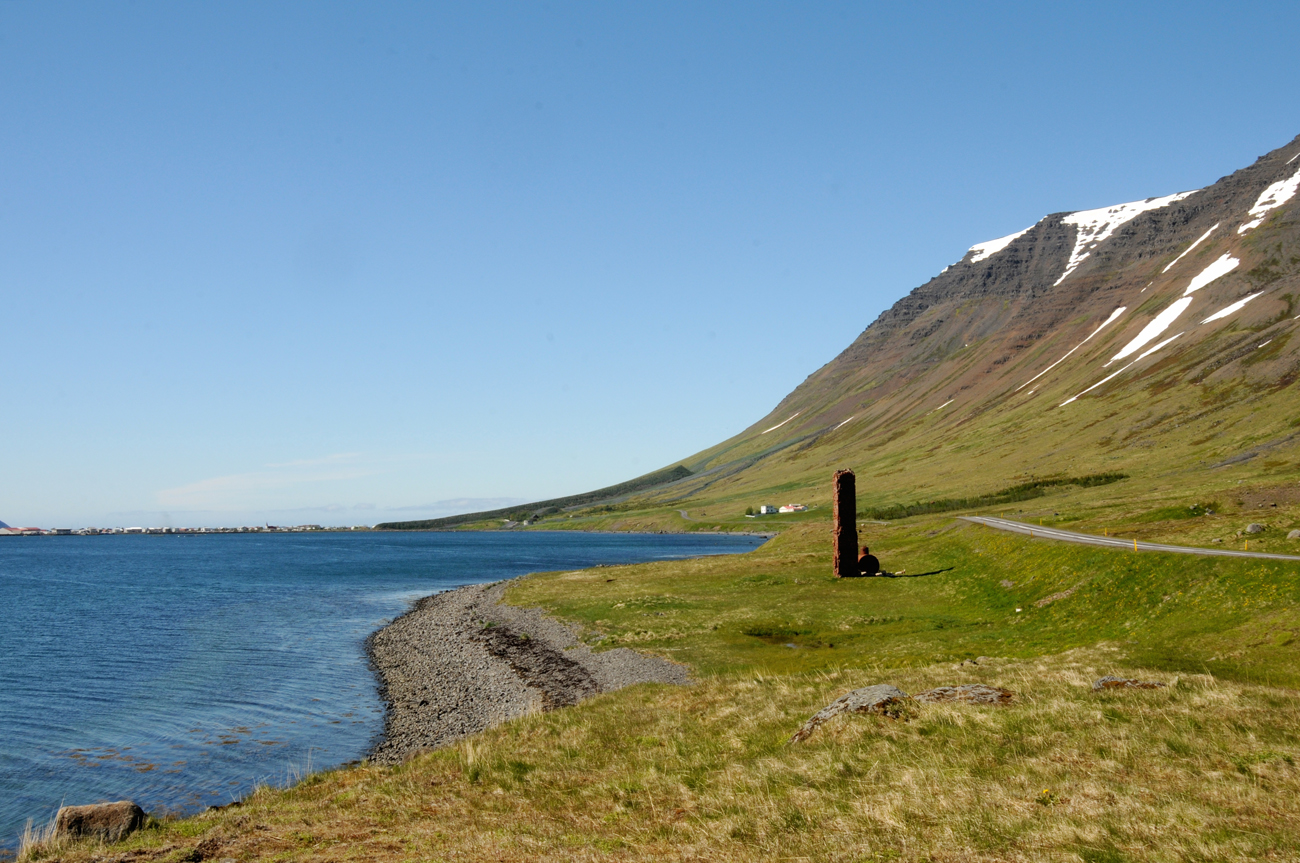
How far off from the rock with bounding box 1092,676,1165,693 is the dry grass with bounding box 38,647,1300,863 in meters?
0.42

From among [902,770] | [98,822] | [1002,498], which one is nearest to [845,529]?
[902,770]

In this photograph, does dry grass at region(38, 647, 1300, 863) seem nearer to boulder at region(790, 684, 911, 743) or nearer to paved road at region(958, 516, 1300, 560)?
boulder at region(790, 684, 911, 743)

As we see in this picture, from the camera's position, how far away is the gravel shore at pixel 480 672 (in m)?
42.4

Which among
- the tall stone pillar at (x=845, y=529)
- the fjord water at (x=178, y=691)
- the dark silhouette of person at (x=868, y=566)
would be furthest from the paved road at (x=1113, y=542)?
the fjord water at (x=178, y=691)

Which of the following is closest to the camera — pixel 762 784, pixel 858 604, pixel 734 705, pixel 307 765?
pixel 762 784

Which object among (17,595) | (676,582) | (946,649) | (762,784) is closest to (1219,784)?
(762,784)

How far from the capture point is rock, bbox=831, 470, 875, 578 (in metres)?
73.0

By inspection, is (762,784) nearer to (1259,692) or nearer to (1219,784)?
(1219,784)

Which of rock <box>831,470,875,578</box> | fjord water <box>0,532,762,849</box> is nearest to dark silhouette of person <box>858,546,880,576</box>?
rock <box>831,470,875,578</box>

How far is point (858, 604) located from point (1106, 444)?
141190mm

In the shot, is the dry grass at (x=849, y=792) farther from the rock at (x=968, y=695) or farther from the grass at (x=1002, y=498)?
the grass at (x=1002, y=498)

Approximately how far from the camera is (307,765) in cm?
Answer: 3509

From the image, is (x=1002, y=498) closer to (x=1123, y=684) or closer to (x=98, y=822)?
(x=1123, y=684)

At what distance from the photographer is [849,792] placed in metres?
18.4
